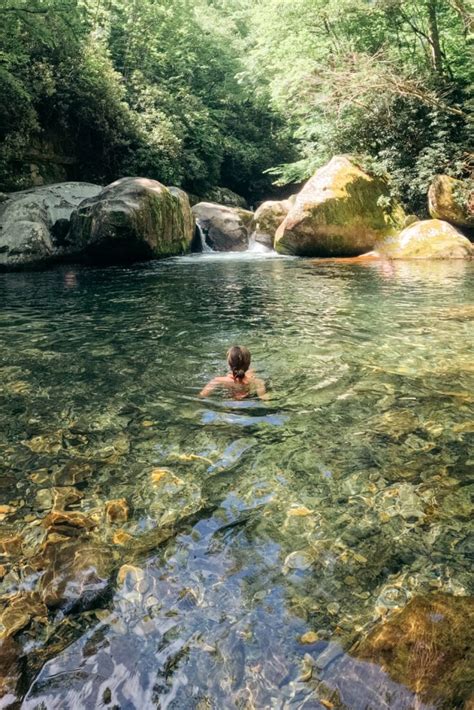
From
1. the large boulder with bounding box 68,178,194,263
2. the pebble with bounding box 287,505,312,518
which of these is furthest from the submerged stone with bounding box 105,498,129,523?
the large boulder with bounding box 68,178,194,263

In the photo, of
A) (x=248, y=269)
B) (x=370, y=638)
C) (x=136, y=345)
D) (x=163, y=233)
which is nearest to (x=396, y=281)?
(x=248, y=269)

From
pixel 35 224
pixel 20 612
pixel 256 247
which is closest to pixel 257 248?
pixel 256 247

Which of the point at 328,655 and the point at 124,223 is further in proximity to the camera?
the point at 124,223

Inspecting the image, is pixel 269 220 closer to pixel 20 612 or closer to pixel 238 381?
pixel 238 381

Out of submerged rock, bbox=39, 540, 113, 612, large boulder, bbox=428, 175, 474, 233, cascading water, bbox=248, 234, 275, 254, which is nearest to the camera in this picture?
submerged rock, bbox=39, 540, 113, 612

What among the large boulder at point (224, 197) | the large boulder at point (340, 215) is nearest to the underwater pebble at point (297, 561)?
the large boulder at point (340, 215)

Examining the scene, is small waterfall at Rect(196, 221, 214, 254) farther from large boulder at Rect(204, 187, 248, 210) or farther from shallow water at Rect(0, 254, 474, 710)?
shallow water at Rect(0, 254, 474, 710)

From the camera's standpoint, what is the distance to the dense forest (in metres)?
16.8

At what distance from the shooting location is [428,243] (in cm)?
1526

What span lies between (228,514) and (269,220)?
60.7 feet

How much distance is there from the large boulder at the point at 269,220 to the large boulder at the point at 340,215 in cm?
298

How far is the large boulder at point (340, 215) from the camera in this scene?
1619 cm

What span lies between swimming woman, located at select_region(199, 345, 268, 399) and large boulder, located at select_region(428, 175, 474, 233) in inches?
551

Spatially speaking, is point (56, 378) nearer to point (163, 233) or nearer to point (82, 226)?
point (82, 226)
